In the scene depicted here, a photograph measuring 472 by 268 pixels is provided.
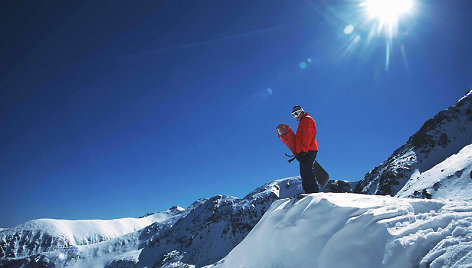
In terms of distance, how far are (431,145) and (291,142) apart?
48.0 metres

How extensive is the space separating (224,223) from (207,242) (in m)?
19.5

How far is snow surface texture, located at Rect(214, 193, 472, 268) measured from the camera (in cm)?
234

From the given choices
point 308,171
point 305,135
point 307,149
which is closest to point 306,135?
point 305,135

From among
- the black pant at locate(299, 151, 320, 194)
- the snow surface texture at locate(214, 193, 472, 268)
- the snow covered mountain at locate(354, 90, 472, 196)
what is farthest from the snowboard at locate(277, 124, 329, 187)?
the snow covered mountain at locate(354, 90, 472, 196)

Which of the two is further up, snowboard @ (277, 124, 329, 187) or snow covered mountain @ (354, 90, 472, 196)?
snow covered mountain @ (354, 90, 472, 196)

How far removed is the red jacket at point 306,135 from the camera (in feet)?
22.3

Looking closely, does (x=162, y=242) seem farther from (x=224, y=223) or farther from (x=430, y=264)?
(x=430, y=264)

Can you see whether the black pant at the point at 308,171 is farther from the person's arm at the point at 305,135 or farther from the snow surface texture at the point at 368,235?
the snow surface texture at the point at 368,235

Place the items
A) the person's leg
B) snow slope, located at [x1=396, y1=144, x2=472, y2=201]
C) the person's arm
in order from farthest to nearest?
snow slope, located at [x1=396, y1=144, x2=472, y2=201], the person's arm, the person's leg

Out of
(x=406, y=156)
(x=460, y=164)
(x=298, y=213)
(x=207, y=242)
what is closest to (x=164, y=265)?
(x=207, y=242)

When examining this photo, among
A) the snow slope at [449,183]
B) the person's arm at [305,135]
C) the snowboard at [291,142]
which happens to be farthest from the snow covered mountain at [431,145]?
the person's arm at [305,135]

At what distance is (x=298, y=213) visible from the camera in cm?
444

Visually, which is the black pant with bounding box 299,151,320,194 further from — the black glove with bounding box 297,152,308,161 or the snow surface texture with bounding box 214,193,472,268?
the snow surface texture with bounding box 214,193,472,268

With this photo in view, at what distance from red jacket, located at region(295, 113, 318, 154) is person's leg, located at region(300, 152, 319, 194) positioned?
0.81 feet
